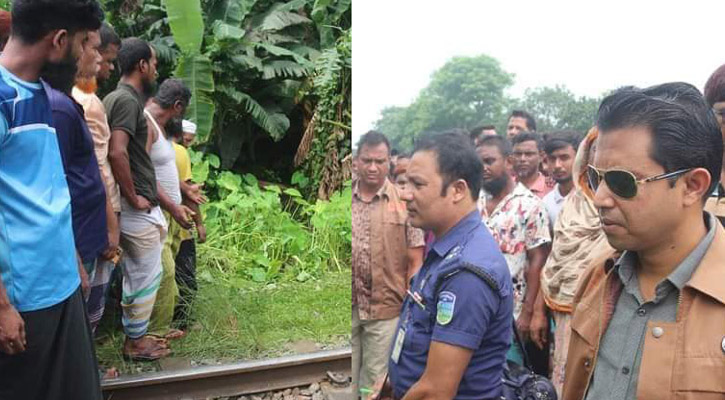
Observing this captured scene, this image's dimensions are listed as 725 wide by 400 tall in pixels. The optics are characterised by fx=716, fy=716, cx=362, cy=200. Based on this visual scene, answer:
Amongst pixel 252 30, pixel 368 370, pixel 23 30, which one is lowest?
pixel 368 370

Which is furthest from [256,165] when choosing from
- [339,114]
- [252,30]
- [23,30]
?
[23,30]

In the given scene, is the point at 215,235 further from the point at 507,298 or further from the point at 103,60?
the point at 507,298

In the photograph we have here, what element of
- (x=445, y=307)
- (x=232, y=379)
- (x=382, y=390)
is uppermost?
(x=445, y=307)

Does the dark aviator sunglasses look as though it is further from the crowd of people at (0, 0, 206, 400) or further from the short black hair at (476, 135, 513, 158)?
the crowd of people at (0, 0, 206, 400)

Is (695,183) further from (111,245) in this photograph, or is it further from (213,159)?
(213,159)

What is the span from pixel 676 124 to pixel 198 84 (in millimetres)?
5813

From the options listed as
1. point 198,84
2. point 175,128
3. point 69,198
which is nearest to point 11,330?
point 69,198

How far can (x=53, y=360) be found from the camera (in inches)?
98.0

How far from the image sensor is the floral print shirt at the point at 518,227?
6.42 ft

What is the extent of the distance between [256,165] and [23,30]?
6.37 metres

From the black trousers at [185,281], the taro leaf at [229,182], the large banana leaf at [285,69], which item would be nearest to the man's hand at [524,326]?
the black trousers at [185,281]

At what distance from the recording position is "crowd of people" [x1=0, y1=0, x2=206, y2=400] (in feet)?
7.79

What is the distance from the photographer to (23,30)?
8.03 ft

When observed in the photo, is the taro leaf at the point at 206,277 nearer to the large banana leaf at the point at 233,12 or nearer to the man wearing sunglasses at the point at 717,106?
the large banana leaf at the point at 233,12
